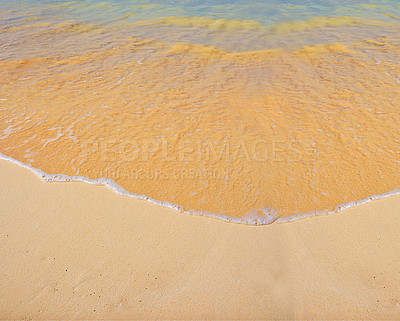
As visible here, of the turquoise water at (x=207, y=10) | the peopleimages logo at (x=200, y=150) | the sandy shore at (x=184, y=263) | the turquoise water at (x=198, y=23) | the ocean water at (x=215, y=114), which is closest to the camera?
the sandy shore at (x=184, y=263)

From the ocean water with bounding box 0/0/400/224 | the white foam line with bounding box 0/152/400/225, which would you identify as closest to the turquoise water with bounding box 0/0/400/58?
the ocean water with bounding box 0/0/400/224

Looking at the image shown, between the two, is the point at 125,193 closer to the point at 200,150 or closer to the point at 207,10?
the point at 200,150

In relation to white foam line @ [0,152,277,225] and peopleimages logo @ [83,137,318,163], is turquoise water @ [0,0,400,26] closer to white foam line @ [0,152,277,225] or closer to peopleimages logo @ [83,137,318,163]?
peopleimages logo @ [83,137,318,163]

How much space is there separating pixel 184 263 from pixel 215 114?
113 inches

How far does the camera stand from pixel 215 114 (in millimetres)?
5066

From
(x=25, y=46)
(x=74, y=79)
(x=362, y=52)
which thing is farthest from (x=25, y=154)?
(x=362, y=52)

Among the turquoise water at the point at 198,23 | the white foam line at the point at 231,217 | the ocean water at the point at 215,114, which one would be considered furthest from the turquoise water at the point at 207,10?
the white foam line at the point at 231,217

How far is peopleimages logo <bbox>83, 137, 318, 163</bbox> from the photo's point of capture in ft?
13.5

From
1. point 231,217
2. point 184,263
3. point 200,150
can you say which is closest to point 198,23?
point 200,150

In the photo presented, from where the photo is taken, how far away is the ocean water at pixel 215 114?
12.1ft

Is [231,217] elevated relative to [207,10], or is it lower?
elevated

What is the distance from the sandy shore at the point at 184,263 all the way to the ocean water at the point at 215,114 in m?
0.28

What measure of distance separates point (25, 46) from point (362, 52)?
30.6ft

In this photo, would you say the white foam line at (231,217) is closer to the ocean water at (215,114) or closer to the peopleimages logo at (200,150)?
the ocean water at (215,114)
